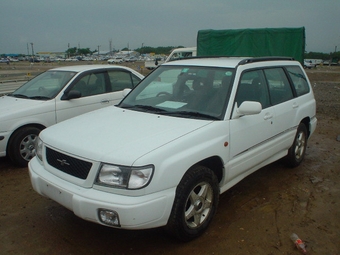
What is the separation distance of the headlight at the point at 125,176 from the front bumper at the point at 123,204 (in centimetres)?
9

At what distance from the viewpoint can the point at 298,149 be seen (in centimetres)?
522

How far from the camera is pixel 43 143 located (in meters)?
3.26

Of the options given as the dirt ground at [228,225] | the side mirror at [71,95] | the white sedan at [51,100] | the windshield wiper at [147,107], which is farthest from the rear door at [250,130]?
the side mirror at [71,95]

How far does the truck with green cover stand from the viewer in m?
11.8

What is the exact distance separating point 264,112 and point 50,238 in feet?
9.13

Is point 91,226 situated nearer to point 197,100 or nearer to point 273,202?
point 197,100

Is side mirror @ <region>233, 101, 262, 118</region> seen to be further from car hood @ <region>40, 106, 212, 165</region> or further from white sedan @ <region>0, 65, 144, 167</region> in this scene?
white sedan @ <region>0, 65, 144, 167</region>

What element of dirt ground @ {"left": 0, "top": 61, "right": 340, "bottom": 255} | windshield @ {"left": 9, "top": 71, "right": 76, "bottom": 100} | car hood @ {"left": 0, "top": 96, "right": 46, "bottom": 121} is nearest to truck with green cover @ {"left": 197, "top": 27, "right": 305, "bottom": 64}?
dirt ground @ {"left": 0, "top": 61, "right": 340, "bottom": 255}

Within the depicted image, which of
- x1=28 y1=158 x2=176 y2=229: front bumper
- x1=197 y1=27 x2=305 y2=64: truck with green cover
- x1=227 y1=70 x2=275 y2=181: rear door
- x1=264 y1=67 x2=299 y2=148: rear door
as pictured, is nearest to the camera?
x1=28 y1=158 x2=176 y2=229: front bumper

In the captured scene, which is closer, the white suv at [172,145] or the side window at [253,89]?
the white suv at [172,145]

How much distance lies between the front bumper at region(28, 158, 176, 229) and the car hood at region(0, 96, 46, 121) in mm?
2661

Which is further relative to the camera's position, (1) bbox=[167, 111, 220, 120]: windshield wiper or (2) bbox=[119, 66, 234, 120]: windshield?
(2) bbox=[119, 66, 234, 120]: windshield

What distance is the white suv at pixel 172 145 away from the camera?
2646 millimetres

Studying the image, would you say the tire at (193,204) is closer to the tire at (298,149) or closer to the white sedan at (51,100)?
the white sedan at (51,100)
